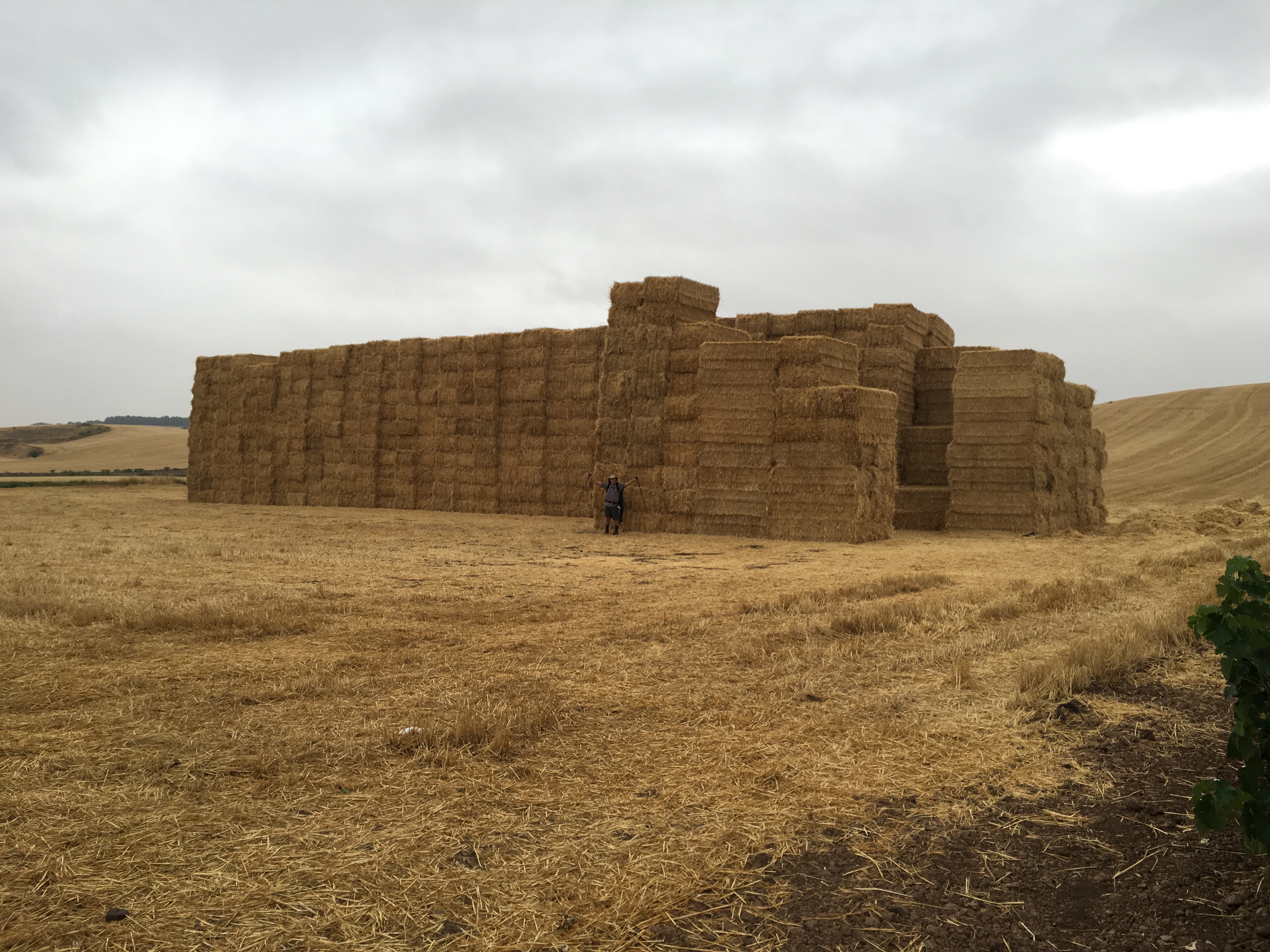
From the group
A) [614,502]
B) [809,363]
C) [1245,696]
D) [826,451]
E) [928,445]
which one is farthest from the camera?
[928,445]

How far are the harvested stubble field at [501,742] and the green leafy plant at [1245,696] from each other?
98 centimetres

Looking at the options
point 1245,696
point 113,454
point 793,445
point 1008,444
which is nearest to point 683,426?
point 793,445

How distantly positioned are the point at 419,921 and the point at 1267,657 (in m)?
2.78

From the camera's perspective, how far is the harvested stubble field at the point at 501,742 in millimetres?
2756

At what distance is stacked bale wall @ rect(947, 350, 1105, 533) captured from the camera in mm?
18062

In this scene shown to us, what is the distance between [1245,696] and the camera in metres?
2.87

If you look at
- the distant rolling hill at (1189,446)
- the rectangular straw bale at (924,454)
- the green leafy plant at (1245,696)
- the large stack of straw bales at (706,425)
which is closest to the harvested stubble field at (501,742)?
the green leafy plant at (1245,696)

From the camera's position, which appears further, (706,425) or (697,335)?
(697,335)

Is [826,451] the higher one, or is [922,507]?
[826,451]

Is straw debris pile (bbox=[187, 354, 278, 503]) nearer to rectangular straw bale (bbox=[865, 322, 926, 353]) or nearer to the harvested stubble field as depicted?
rectangular straw bale (bbox=[865, 322, 926, 353])

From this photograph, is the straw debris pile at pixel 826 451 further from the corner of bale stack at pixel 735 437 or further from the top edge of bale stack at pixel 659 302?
the top edge of bale stack at pixel 659 302

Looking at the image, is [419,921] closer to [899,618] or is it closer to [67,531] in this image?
[899,618]

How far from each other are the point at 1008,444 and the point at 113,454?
6219 cm

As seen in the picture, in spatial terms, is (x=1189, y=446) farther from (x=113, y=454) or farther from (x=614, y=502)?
(x=113, y=454)
